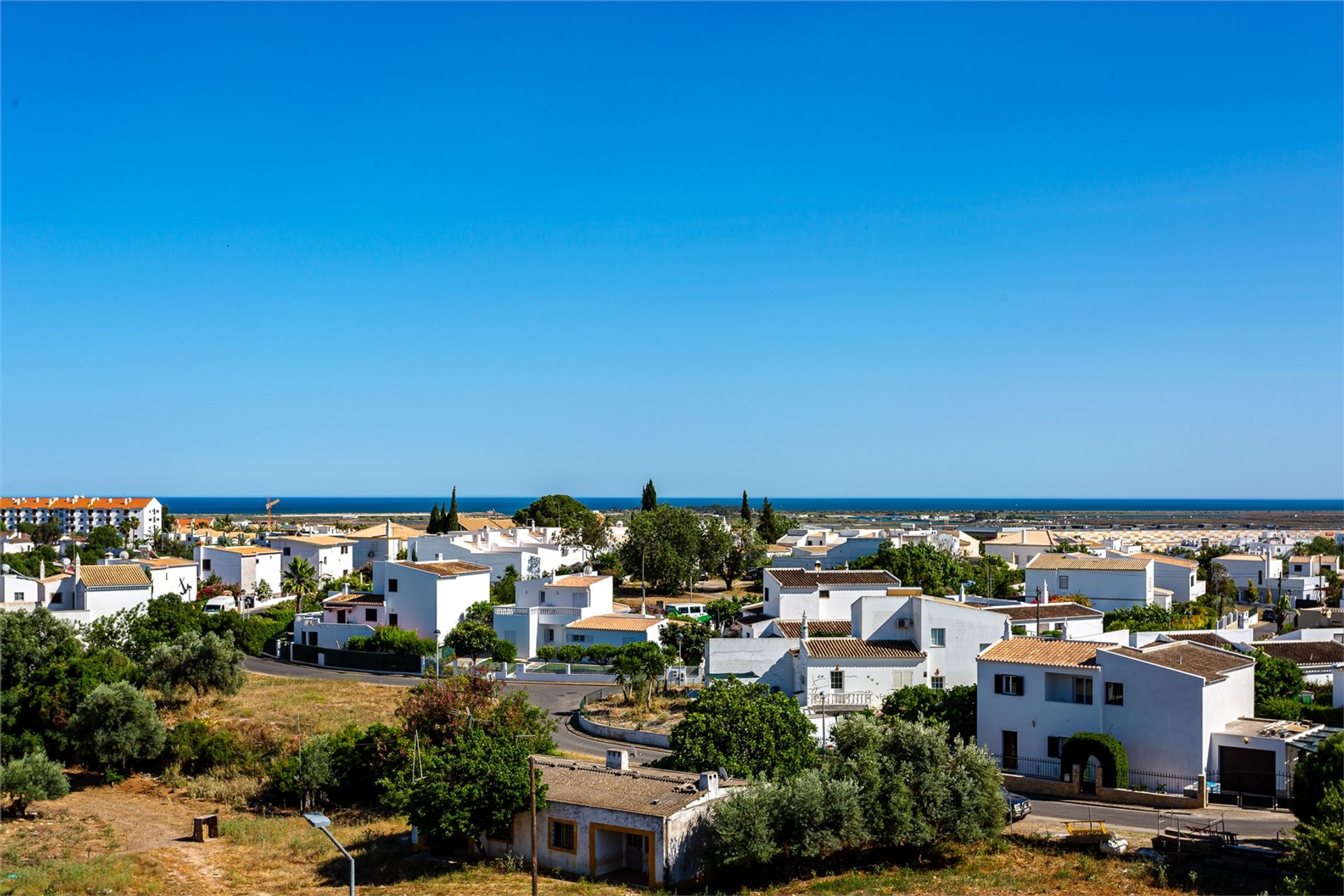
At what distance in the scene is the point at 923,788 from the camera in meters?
35.2

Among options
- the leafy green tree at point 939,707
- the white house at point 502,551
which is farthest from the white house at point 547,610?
the leafy green tree at point 939,707

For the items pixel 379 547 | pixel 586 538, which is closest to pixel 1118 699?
pixel 586 538

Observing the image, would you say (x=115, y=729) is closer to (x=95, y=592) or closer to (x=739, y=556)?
(x=95, y=592)

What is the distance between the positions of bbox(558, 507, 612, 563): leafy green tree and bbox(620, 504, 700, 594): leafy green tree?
15.0 meters

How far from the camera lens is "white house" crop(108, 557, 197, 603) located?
297 ft

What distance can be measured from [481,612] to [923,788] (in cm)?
4916

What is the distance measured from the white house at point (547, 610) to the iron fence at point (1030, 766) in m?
35.3

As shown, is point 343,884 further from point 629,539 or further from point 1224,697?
point 629,539

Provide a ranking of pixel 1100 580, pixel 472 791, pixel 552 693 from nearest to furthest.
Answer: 1. pixel 472 791
2. pixel 552 693
3. pixel 1100 580

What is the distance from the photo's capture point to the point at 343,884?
124ft

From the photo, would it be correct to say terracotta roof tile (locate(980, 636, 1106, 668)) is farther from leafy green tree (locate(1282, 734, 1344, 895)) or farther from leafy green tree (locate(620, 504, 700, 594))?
leafy green tree (locate(620, 504, 700, 594))

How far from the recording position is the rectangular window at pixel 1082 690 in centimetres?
4428

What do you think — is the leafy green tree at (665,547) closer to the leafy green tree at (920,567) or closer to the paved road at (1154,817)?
the leafy green tree at (920,567)

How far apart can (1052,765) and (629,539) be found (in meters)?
60.0
